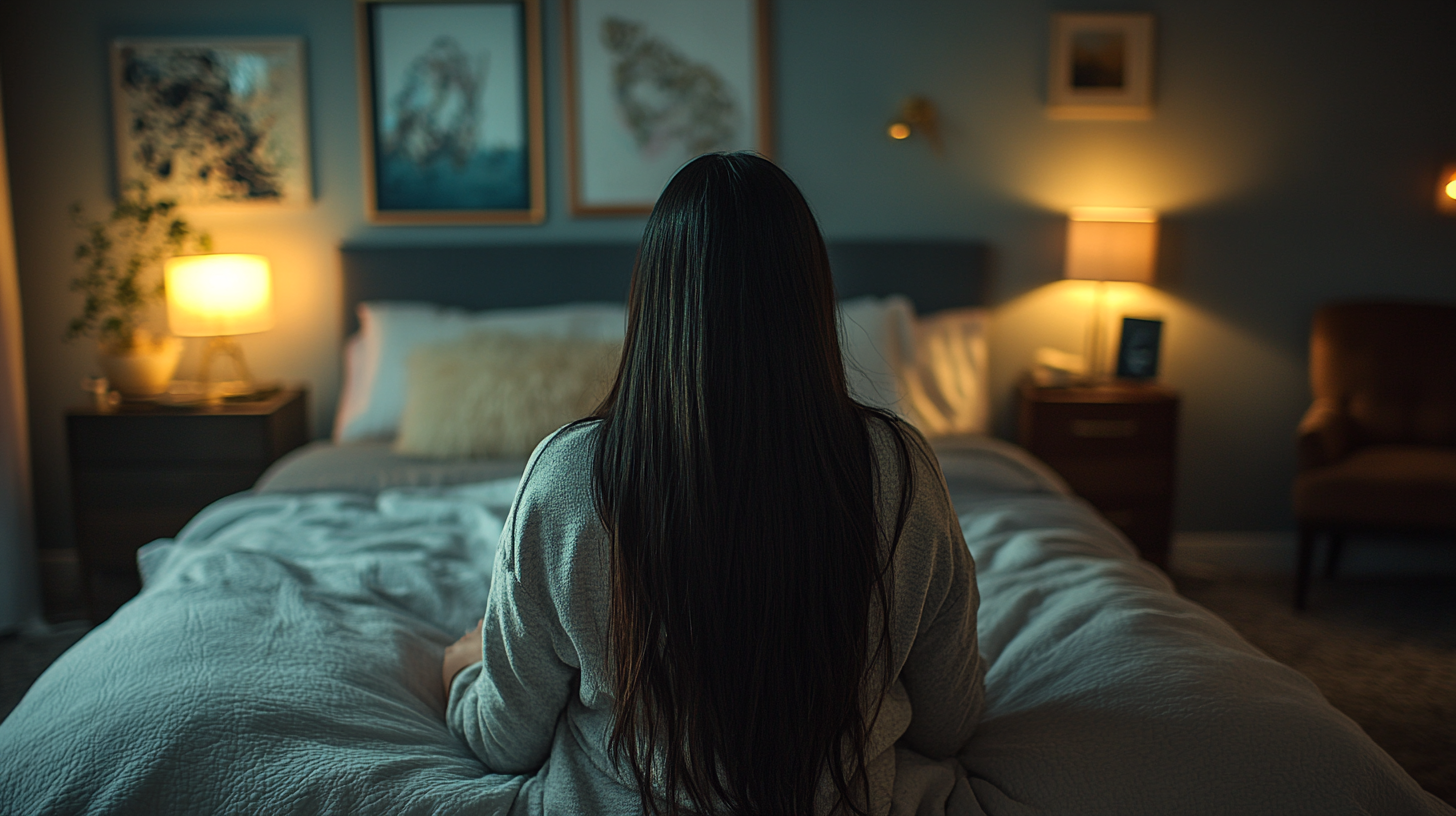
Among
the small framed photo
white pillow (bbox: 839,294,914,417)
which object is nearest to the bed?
white pillow (bbox: 839,294,914,417)

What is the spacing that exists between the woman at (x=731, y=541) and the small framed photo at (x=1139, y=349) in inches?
105

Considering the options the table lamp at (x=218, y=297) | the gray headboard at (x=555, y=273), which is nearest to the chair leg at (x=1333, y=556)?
the gray headboard at (x=555, y=273)

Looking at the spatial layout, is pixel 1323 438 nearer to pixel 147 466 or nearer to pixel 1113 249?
pixel 1113 249

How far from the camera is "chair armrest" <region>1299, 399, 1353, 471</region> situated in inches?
124

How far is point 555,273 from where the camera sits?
11.3 ft

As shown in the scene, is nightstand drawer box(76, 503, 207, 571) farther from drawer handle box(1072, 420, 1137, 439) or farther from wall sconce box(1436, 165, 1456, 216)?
wall sconce box(1436, 165, 1456, 216)

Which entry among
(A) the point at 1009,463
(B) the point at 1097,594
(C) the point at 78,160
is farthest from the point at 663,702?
(C) the point at 78,160

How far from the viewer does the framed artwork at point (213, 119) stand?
329cm

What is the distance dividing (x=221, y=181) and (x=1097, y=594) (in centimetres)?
308

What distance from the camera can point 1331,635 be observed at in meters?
2.98

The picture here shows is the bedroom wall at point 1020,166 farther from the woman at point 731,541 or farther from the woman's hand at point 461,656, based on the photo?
the woman at point 731,541

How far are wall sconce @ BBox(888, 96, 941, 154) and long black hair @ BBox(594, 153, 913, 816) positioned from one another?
2.63 m

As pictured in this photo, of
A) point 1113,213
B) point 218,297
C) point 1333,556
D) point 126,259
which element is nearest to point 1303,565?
point 1333,556

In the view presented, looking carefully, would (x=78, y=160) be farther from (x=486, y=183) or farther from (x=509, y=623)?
(x=509, y=623)
